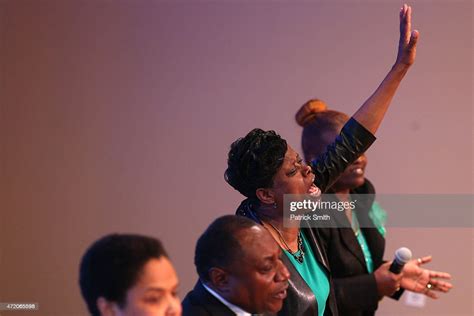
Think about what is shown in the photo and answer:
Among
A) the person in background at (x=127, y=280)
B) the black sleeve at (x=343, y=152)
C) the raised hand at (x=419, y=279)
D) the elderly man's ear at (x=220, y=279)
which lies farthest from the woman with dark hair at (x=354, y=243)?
the person in background at (x=127, y=280)

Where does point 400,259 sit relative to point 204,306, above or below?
above

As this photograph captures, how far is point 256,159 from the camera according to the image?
208cm

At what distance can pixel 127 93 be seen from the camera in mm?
3260

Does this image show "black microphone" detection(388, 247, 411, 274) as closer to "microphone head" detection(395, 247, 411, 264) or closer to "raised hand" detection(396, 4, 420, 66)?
"microphone head" detection(395, 247, 411, 264)

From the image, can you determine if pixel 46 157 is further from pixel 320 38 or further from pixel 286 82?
pixel 320 38

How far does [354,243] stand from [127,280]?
1500mm

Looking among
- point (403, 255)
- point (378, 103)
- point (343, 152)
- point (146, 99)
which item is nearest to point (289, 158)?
point (343, 152)

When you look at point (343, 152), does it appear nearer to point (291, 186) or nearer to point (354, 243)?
point (291, 186)

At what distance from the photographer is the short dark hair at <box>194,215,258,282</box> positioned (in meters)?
1.73

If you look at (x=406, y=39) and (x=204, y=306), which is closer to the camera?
(x=204, y=306)

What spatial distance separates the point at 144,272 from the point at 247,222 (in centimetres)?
42

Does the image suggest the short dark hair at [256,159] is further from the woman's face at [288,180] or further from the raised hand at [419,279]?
the raised hand at [419,279]

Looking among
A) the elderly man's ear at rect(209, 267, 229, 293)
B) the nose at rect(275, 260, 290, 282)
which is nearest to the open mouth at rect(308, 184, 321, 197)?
the nose at rect(275, 260, 290, 282)

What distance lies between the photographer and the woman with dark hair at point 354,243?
2.63m
